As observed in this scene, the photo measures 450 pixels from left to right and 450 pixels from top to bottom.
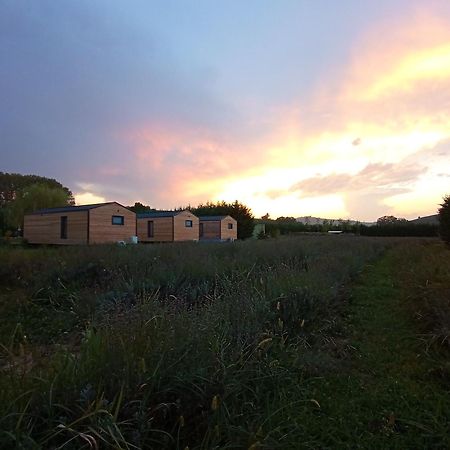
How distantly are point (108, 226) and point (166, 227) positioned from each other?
6.12 metres

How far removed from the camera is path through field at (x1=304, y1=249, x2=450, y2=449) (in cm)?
242

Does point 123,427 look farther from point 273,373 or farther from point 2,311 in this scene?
point 2,311

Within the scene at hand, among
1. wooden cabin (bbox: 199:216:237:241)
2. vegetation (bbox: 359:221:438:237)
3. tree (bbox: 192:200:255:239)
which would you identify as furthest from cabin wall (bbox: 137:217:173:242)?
vegetation (bbox: 359:221:438:237)

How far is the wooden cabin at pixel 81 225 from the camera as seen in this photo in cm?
2362

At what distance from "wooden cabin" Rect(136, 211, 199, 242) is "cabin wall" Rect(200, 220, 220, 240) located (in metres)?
3.31

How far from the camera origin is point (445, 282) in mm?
5551

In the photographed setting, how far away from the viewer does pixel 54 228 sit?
2591cm

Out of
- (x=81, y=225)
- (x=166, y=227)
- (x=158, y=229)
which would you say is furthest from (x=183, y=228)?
(x=81, y=225)

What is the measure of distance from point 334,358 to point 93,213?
22232mm

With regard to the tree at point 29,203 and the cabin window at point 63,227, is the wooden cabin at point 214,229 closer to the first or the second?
the cabin window at point 63,227

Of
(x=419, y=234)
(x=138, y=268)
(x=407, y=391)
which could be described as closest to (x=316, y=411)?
(x=407, y=391)

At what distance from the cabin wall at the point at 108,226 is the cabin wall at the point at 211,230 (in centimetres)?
1030

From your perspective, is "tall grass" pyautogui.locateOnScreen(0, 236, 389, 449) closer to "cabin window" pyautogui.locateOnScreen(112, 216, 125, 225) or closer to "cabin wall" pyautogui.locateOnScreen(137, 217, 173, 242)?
"cabin window" pyautogui.locateOnScreen(112, 216, 125, 225)

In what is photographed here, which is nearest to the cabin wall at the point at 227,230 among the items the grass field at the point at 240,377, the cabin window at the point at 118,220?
the cabin window at the point at 118,220
